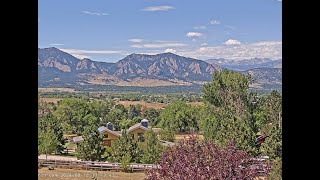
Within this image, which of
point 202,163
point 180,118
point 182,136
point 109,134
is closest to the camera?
point 202,163

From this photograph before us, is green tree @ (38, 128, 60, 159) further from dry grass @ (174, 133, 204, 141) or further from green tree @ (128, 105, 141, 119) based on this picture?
dry grass @ (174, 133, 204, 141)

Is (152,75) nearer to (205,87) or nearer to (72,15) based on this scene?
(205,87)

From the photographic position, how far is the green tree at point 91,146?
375 centimetres

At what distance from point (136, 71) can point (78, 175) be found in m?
1.04

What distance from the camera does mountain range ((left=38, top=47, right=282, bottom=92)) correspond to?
3.55 meters

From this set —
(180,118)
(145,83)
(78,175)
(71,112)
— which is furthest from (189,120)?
(78,175)

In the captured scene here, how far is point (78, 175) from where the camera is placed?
3994 millimetres

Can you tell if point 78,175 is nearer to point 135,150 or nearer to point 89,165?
point 89,165

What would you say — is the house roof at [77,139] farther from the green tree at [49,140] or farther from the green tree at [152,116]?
the green tree at [152,116]

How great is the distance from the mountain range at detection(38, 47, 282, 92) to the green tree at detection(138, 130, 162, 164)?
434mm

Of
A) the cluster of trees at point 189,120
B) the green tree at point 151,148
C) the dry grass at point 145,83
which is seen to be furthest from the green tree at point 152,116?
the dry grass at point 145,83

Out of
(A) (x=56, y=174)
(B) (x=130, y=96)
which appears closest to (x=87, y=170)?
(A) (x=56, y=174)

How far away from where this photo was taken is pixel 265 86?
10.6 ft
